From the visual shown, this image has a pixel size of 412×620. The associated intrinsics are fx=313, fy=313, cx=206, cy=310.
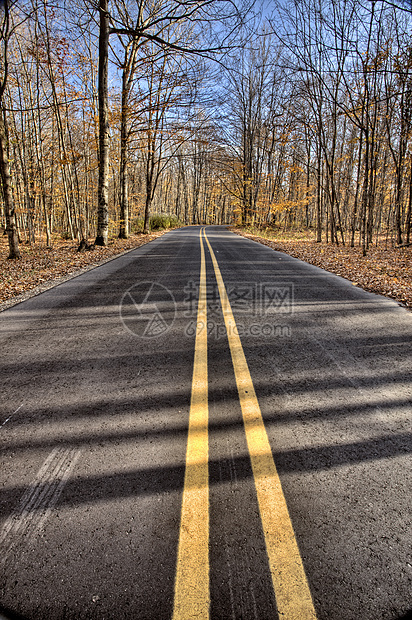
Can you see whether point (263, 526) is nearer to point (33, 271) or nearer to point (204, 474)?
point (204, 474)

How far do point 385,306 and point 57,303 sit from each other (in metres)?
5.81

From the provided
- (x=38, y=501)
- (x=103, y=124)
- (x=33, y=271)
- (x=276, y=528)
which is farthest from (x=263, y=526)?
(x=103, y=124)

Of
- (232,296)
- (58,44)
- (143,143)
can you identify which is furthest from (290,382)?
(143,143)

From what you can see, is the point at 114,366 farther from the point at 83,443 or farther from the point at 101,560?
the point at 101,560

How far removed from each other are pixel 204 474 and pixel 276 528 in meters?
0.49
